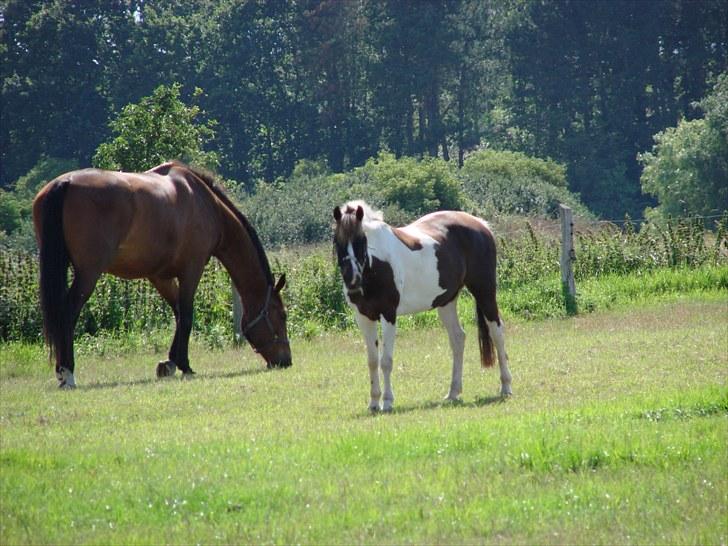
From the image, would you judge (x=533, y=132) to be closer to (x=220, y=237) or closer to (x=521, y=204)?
(x=521, y=204)

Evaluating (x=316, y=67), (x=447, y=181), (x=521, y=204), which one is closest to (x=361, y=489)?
(x=447, y=181)

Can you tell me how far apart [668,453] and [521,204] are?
3831cm

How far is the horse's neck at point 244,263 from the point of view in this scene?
658 inches

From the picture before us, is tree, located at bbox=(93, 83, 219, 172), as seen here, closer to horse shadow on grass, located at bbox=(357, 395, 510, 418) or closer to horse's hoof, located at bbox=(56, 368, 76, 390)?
horse's hoof, located at bbox=(56, 368, 76, 390)

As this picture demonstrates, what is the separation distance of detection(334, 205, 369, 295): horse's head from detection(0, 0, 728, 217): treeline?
56534 millimetres

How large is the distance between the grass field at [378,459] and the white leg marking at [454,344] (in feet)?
0.63

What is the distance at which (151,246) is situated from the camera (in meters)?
15.7

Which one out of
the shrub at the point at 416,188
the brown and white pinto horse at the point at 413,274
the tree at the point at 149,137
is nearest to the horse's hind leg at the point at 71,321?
the brown and white pinto horse at the point at 413,274

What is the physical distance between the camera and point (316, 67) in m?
71.5

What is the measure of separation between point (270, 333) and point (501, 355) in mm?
4543

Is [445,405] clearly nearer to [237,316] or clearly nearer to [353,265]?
[353,265]

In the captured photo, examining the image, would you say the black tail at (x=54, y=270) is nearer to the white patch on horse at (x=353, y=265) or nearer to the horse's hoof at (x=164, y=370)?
the horse's hoof at (x=164, y=370)

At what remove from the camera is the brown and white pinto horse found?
11.4 m

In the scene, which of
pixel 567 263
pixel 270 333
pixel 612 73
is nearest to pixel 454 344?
pixel 270 333
